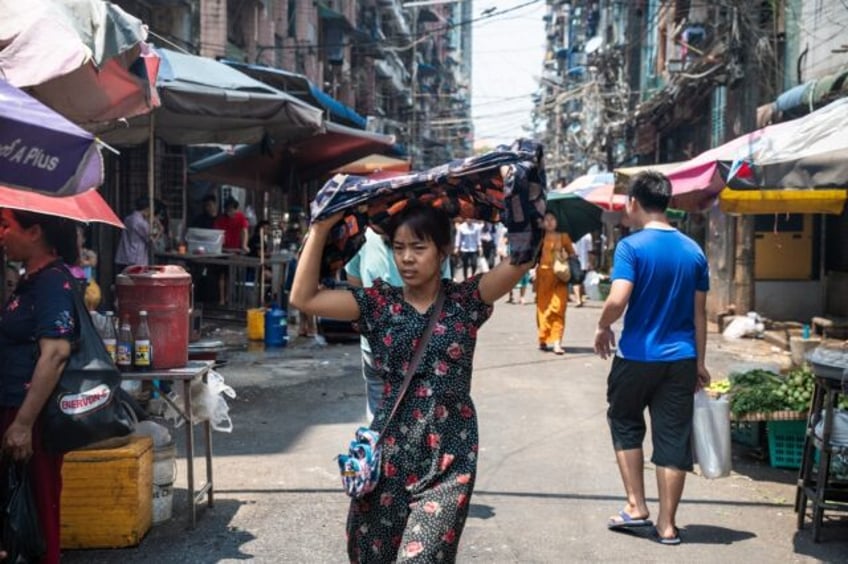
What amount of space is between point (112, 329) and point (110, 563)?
127 centimetres

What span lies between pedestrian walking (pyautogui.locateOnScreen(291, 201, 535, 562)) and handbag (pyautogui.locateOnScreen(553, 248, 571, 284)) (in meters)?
8.92

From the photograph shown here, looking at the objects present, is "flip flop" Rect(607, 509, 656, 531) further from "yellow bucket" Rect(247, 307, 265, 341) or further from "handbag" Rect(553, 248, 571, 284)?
"yellow bucket" Rect(247, 307, 265, 341)

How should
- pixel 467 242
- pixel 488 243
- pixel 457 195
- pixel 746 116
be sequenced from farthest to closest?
pixel 488 243 → pixel 467 242 → pixel 746 116 → pixel 457 195

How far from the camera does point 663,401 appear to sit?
5.18 m

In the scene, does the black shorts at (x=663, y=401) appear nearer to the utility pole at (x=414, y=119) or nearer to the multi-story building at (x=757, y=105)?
the multi-story building at (x=757, y=105)

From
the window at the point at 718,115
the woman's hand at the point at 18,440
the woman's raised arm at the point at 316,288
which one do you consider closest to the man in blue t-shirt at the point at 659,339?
the woman's raised arm at the point at 316,288

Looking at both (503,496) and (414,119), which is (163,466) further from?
(414,119)

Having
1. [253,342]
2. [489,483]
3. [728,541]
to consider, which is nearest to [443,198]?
[728,541]

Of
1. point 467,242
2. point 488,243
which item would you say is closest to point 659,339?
point 467,242

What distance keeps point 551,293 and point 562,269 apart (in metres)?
0.35

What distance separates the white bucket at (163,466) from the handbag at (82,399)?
1256mm

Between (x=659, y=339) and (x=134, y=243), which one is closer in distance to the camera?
(x=659, y=339)

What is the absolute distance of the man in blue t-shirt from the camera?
16.9ft

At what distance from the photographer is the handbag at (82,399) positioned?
396 centimetres
